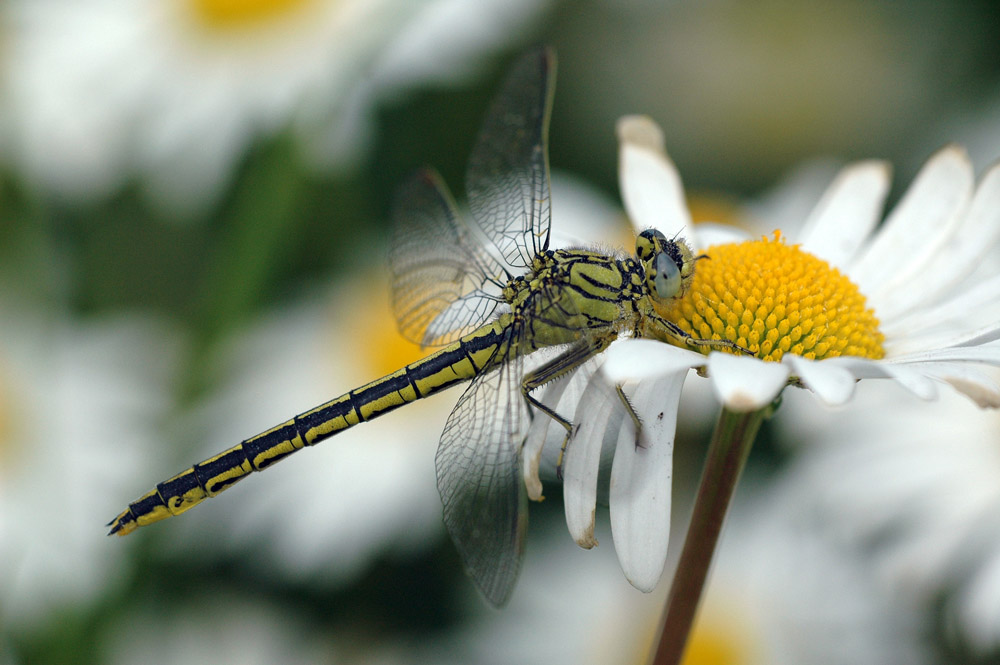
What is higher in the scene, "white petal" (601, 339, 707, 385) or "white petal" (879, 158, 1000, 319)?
"white petal" (879, 158, 1000, 319)

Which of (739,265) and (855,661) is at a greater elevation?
(739,265)

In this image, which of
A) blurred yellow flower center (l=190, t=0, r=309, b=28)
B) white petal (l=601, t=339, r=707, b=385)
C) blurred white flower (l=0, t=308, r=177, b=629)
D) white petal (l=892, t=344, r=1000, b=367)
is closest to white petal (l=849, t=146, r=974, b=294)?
white petal (l=892, t=344, r=1000, b=367)

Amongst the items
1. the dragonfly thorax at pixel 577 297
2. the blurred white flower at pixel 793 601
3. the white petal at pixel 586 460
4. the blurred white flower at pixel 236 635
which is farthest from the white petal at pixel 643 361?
the blurred white flower at pixel 236 635

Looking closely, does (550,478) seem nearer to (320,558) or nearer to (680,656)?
(680,656)

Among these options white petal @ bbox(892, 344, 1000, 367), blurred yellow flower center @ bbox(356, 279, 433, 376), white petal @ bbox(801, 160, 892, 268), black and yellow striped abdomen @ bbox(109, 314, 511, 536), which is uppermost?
blurred yellow flower center @ bbox(356, 279, 433, 376)

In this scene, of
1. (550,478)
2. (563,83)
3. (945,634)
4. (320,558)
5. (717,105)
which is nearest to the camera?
(550,478)

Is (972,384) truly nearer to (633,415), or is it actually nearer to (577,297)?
(633,415)

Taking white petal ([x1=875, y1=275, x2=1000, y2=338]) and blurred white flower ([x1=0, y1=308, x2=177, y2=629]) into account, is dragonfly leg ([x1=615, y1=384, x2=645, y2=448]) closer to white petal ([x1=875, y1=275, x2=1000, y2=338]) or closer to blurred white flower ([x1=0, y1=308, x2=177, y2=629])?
white petal ([x1=875, y1=275, x2=1000, y2=338])

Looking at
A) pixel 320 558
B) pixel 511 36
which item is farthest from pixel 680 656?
pixel 511 36
